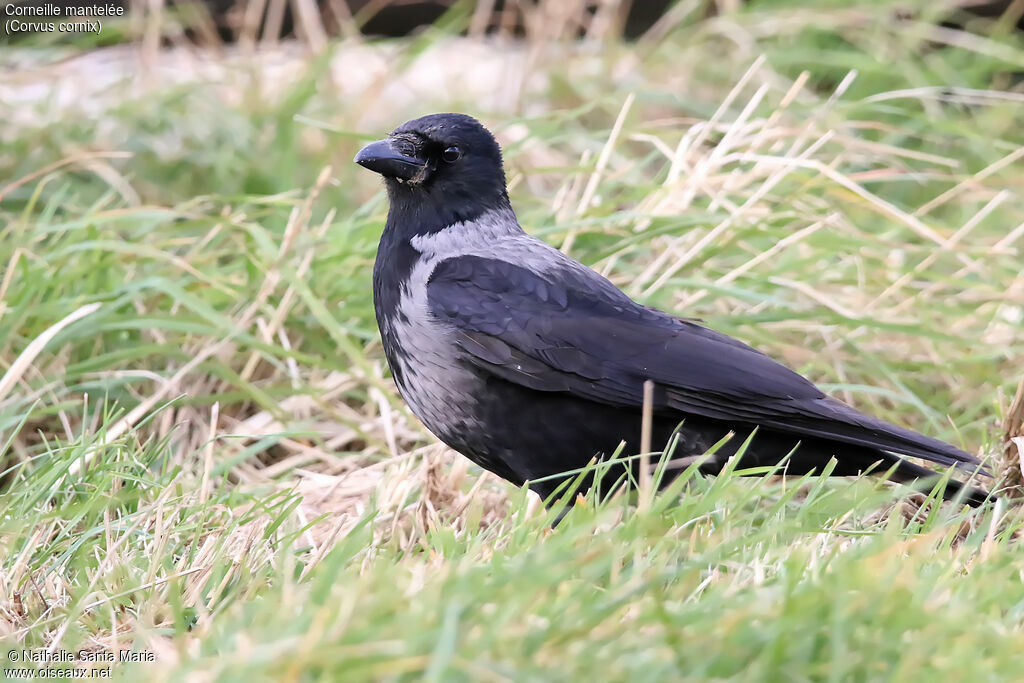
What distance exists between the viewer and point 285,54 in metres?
6.63

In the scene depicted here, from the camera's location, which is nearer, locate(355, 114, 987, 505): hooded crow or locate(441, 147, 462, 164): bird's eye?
locate(355, 114, 987, 505): hooded crow

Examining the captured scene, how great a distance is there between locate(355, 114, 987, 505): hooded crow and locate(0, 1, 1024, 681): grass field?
142 millimetres

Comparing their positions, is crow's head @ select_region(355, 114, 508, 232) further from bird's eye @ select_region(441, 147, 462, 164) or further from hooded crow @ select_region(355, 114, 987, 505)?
hooded crow @ select_region(355, 114, 987, 505)

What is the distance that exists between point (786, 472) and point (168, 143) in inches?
140

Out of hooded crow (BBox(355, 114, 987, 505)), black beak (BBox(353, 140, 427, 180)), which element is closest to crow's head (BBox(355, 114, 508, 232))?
black beak (BBox(353, 140, 427, 180))

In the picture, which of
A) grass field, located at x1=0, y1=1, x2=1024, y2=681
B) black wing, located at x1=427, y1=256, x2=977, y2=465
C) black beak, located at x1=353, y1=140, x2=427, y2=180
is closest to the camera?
grass field, located at x1=0, y1=1, x2=1024, y2=681

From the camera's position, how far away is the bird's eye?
10.8 ft

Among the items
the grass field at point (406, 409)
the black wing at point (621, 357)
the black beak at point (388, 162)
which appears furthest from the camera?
the black beak at point (388, 162)

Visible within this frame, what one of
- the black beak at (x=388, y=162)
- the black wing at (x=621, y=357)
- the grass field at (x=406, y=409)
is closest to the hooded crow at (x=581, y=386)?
the black wing at (x=621, y=357)

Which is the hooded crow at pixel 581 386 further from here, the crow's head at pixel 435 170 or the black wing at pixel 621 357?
the crow's head at pixel 435 170

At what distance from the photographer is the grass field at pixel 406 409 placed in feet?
5.93

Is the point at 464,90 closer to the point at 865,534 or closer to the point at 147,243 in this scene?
the point at 147,243

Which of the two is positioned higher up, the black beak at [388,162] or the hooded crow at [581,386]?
the black beak at [388,162]

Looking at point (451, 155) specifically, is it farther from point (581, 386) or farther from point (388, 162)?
point (581, 386)
